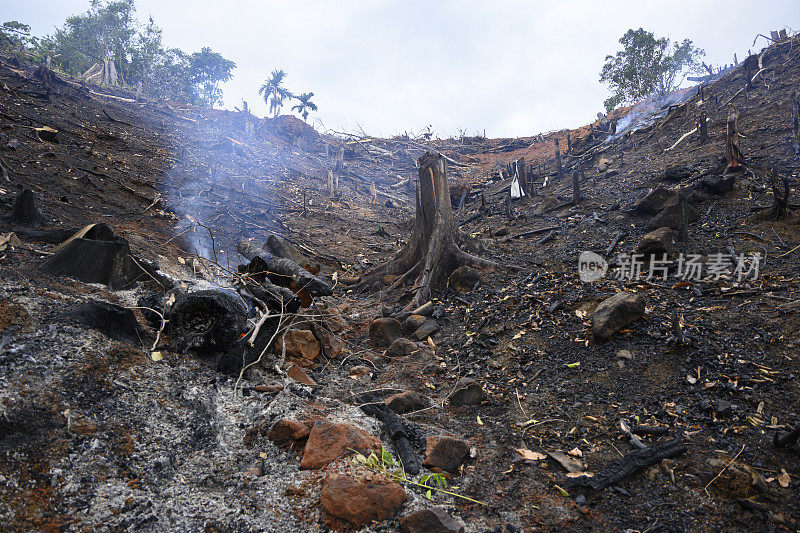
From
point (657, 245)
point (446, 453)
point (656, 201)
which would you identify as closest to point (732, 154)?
point (656, 201)

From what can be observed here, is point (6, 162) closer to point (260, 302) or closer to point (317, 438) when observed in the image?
point (260, 302)

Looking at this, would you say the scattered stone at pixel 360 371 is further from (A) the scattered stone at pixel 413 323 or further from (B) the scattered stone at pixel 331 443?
(B) the scattered stone at pixel 331 443

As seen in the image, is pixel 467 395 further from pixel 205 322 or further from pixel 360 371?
pixel 205 322

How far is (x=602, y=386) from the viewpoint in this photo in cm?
332

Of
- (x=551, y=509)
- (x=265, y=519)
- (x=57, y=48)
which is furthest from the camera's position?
(x=57, y=48)

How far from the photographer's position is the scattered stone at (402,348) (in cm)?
461

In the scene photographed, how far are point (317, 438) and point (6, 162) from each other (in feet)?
26.7

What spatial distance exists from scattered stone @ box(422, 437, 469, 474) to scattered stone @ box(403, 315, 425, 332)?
246 centimetres

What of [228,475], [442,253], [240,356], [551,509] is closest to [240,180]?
[442,253]

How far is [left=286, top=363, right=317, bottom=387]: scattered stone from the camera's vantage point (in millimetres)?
3637

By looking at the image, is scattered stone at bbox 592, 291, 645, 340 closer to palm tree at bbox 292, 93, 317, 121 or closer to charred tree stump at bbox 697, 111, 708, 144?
charred tree stump at bbox 697, 111, 708, 144

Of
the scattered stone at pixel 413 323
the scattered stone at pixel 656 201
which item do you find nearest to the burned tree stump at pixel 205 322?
the scattered stone at pixel 413 323

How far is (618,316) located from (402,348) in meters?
2.32

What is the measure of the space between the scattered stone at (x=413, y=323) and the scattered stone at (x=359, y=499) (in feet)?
9.97
